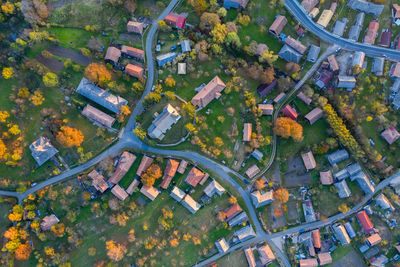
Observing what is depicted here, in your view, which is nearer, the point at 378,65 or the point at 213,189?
the point at 213,189

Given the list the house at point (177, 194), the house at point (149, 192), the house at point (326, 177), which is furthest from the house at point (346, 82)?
the house at point (149, 192)

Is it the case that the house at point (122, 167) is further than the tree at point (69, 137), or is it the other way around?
the house at point (122, 167)

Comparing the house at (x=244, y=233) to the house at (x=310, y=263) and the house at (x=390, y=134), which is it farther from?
the house at (x=390, y=134)

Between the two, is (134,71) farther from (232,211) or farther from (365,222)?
(365,222)

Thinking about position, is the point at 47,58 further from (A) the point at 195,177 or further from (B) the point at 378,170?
(B) the point at 378,170

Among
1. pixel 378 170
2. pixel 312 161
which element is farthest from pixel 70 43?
pixel 378 170

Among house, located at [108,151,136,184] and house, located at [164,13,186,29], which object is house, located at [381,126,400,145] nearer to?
house, located at [164,13,186,29]

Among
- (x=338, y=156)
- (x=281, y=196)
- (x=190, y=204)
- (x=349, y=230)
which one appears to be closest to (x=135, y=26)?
(x=190, y=204)
